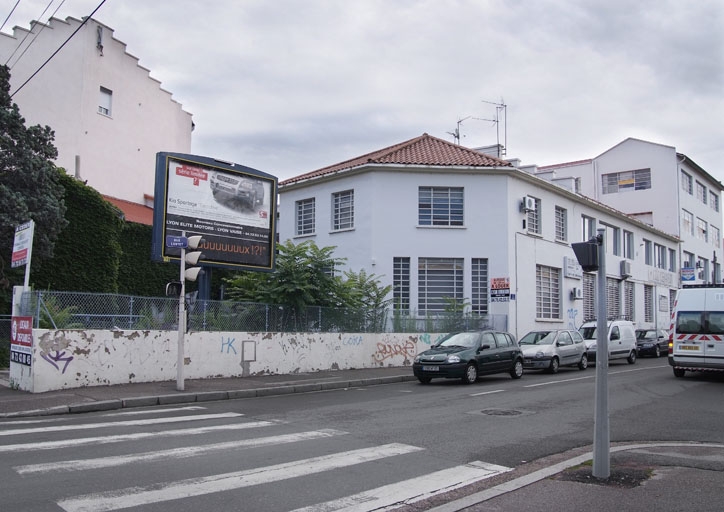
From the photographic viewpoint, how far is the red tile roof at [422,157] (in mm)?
26703

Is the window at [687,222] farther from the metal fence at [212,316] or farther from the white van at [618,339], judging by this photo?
the metal fence at [212,316]

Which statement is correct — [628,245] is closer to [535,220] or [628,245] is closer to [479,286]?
[535,220]

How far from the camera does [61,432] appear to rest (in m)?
9.16

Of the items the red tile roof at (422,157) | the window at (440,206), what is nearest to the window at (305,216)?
the red tile roof at (422,157)

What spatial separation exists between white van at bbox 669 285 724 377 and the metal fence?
26.5 ft

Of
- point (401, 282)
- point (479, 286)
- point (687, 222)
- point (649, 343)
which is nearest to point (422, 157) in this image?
point (401, 282)

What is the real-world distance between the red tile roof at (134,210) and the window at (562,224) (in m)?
19.8

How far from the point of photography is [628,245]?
1494 inches

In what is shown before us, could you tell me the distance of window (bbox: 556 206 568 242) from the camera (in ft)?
101

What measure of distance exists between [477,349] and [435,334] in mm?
6758

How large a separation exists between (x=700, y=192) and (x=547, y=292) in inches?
1053

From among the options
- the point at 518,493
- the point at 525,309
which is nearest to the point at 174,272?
the point at 525,309

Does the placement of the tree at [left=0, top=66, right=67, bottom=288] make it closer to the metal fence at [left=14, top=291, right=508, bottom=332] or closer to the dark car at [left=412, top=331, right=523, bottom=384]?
the metal fence at [left=14, top=291, right=508, bottom=332]

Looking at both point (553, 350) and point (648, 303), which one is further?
point (648, 303)
